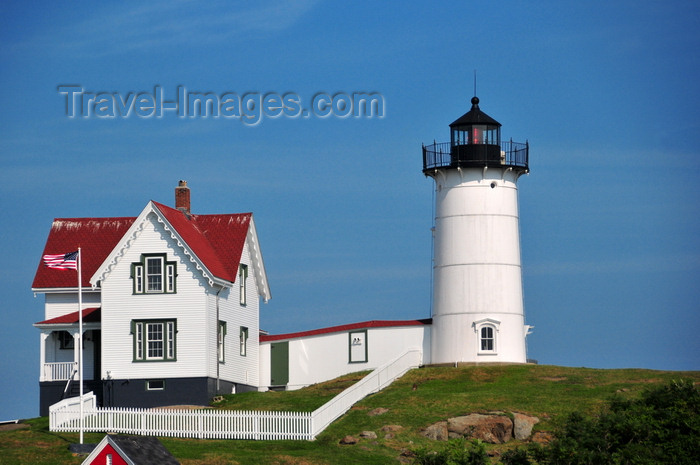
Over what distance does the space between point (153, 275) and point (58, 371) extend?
587 cm

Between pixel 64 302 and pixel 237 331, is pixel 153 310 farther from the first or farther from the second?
pixel 64 302

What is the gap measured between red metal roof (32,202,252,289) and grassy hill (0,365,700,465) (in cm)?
578

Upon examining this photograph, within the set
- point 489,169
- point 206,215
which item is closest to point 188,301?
point 206,215

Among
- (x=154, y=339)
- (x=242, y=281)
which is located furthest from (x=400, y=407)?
(x=242, y=281)

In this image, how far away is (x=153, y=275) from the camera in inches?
2000

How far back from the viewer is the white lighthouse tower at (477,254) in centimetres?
5419

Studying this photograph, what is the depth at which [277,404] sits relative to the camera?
48.8 m

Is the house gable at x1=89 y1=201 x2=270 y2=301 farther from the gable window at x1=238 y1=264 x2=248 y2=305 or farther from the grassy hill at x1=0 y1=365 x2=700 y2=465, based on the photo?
the grassy hill at x1=0 y1=365 x2=700 y2=465

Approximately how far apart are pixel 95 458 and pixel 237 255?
22323mm

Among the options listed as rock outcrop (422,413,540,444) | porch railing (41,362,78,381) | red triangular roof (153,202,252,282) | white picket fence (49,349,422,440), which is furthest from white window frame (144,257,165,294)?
rock outcrop (422,413,540,444)

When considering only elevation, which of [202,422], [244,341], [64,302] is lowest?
[202,422]

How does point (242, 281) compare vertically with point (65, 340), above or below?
above

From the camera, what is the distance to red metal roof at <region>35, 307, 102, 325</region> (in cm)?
5255

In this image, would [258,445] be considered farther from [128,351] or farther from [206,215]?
[206,215]
